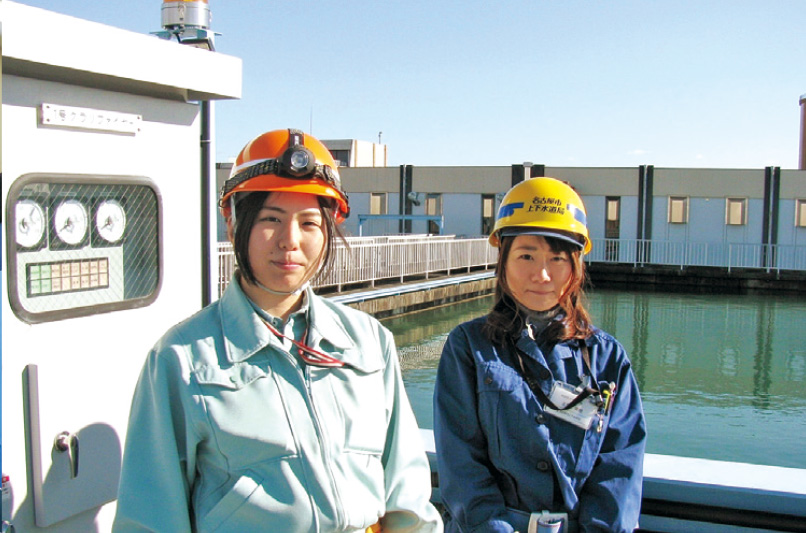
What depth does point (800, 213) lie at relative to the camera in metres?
30.2

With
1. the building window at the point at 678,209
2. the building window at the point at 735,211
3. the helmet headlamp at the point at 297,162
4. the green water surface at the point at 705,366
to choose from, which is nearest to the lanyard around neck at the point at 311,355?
the helmet headlamp at the point at 297,162

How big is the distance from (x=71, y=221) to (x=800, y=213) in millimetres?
32742

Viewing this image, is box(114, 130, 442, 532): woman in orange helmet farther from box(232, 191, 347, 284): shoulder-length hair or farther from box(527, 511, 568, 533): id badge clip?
box(527, 511, 568, 533): id badge clip

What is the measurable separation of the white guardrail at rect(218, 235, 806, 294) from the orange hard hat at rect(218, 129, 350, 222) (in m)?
6.46

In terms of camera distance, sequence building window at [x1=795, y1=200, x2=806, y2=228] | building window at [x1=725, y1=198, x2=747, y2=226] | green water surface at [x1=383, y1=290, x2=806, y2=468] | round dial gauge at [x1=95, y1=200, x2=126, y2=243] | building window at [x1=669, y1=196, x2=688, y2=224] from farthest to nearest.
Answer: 1. building window at [x1=669, y1=196, x2=688, y2=224]
2. building window at [x1=725, y1=198, x2=747, y2=226]
3. building window at [x1=795, y1=200, x2=806, y2=228]
4. green water surface at [x1=383, y1=290, x2=806, y2=468]
5. round dial gauge at [x1=95, y1=200, x2=126, y2=243]

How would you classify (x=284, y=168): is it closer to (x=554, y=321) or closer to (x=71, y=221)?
(x=554, y=321)

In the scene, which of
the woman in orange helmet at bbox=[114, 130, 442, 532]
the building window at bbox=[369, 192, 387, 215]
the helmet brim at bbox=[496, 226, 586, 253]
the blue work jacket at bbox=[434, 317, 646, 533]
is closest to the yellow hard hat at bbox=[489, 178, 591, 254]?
the helmet brim at bbox=[496, 226, 586, 253]

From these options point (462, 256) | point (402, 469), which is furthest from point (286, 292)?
point (462, 256)

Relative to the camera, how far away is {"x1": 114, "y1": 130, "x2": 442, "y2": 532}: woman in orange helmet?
154cm

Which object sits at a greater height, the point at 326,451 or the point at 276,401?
the point at 276,401

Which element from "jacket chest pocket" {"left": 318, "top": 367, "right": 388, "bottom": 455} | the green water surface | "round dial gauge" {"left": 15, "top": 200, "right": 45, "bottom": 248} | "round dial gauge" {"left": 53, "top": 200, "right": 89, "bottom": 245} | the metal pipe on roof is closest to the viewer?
"jacket chest pocket" {"left": 318, "top": 367, "right": 388, "bottom": 455}

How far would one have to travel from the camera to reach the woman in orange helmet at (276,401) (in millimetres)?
1536

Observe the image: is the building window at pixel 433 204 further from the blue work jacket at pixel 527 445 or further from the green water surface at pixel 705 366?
the blue work jacket at pixel 527 445

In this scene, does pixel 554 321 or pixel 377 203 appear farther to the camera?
pixel 377 203
